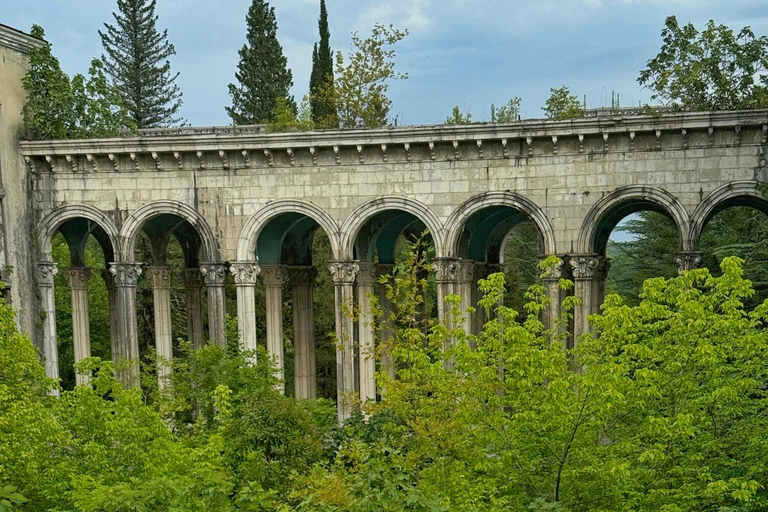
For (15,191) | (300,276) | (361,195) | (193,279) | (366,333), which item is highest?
(15,191)

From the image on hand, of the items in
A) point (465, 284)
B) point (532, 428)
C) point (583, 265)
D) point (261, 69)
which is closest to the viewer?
point (532, 428)

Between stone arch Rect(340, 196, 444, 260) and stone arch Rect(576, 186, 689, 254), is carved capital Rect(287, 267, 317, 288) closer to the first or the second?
stone arch Rect(340, 196, 444, 260)

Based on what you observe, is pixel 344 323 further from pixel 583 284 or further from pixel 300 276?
pixel 583 284

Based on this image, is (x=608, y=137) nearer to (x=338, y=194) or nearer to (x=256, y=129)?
(x=338, y=194)

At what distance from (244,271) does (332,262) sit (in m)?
2.60

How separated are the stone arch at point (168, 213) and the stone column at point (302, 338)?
12.0 feet

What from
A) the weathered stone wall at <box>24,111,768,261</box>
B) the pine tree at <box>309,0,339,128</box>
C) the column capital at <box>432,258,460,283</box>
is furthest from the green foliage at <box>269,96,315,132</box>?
the column capital at <box>432,258,460,283</box>

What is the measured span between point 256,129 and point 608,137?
1708 centimetres

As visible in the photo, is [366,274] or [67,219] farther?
[366,274]

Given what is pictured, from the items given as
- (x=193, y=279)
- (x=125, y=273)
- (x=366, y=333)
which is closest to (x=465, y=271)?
(x=366, y=333)

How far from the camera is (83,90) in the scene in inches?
1042

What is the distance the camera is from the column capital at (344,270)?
23734 millimetres

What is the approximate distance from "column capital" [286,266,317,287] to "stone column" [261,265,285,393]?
2.14 ft

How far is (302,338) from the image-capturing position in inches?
1077
